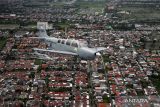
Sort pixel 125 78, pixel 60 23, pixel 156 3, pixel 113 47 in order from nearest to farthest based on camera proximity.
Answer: pixel 125 78
pixel 113 47
pixel 60 23
pixel 156 3

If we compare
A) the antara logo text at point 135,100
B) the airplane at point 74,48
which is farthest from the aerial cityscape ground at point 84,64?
the airplane at point 74,48

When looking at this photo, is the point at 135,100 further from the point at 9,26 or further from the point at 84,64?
the point at 9,26

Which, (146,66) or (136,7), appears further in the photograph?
(136,7)

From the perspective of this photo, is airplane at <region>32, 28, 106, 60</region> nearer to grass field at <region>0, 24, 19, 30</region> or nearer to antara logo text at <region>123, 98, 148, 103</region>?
antara logo text at <region>123, 98, 148, 103</region>

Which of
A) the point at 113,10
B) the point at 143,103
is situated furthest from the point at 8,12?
the point at 143,103

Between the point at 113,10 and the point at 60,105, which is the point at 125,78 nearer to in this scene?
the point at 60,105

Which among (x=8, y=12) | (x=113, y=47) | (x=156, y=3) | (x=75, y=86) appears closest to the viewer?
(x=75, y=86)

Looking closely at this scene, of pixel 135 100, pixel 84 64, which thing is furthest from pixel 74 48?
pixel 84 64

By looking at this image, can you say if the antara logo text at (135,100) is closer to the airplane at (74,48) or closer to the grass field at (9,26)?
the airplane at (74,48)
